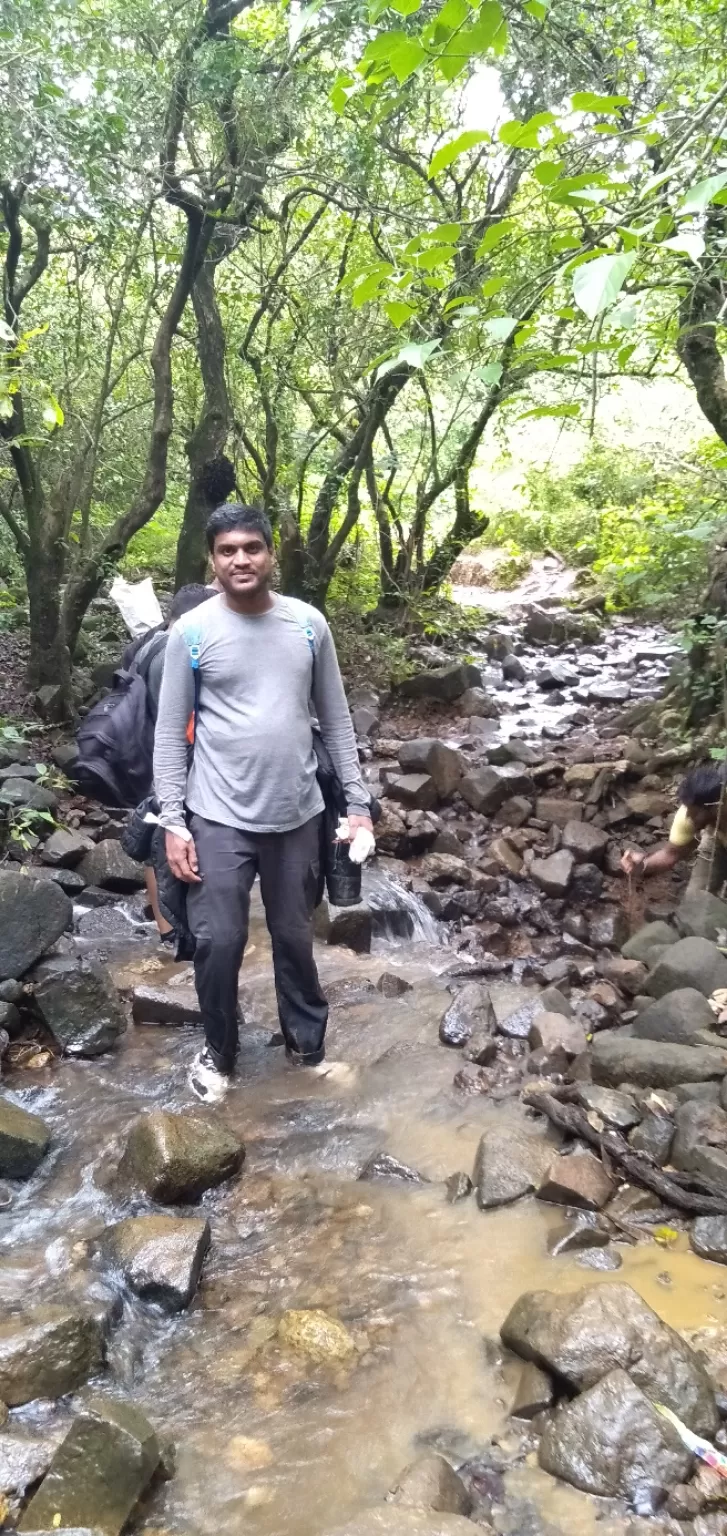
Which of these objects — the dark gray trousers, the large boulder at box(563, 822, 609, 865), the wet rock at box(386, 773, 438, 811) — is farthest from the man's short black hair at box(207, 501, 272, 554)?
the wet rock at box(386, 773, 438, 811)

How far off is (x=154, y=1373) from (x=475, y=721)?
8740mm

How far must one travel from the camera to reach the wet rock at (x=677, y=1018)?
4113 millimetres

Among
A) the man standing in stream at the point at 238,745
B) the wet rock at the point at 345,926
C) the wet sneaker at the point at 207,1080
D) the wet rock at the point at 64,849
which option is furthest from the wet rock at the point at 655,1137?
the wet rock at the point at 64,849

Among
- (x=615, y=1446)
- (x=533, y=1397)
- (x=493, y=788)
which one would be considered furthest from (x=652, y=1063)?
(x=493, y=788)

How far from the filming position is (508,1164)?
3.42 meters

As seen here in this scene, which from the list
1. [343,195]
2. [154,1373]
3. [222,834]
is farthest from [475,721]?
[154,1373]

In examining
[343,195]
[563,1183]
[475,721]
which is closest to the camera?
[563,1183]

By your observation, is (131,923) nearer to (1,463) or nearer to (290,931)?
(290,931)

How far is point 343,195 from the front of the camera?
885 cm

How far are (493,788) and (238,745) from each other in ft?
16.2

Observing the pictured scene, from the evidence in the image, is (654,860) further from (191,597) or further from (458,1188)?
(191,597)

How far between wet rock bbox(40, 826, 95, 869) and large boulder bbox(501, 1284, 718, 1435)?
16.2 feet

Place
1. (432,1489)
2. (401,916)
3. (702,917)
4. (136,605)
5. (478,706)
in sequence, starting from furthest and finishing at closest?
1. (478,706)
2. (401,916)
3. (136,605)
4. (702,917)
5. (432,1489)

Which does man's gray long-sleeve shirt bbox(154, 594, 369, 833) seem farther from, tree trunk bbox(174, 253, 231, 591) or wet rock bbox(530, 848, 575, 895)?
tree trunk bbox(174, 253, 231, 591)
